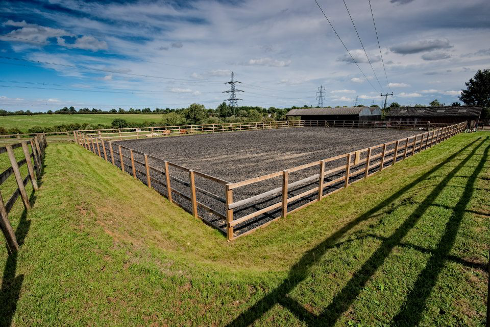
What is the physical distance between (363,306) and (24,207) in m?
8.13

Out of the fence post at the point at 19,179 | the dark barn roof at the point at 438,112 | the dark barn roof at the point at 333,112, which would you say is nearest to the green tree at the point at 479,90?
the dark barn roof at the point at 438,112

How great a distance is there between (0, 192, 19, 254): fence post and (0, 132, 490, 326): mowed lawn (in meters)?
0.13

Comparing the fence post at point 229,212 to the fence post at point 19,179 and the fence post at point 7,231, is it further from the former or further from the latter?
the fence post at point 19,179

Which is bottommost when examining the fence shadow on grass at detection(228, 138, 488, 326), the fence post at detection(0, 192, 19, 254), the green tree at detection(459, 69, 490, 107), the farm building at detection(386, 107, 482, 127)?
the fence shadow on grass at detection(228, 138, 488, 326)

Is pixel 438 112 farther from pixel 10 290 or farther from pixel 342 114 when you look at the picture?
pixel 10 290

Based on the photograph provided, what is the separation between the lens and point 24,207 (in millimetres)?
6160

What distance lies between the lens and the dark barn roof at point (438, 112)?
41206 mm

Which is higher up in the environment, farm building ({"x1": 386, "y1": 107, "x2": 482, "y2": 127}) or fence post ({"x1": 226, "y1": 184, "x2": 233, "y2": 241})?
farm building ({"x1": 386, "y1": 107, "x2": 482, "y2": 127})

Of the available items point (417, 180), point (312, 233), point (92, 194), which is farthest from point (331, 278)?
point (92, 194)

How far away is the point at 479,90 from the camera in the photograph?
240 feet

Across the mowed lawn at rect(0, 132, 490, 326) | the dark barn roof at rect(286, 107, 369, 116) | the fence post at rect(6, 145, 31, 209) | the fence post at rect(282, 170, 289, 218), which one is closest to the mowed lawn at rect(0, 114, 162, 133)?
the dark barn roof at rect(286, 107, 369, 116)

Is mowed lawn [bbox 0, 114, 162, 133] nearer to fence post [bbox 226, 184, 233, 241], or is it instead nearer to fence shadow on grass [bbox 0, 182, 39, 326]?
fence post [bbox 226, 184, 233, 241]

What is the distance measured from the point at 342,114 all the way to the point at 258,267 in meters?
50.7

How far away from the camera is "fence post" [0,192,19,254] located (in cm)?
422
